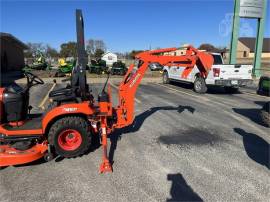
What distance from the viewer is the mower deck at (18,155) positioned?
4574 millimetres

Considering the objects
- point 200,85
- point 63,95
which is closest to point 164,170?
point 63,95

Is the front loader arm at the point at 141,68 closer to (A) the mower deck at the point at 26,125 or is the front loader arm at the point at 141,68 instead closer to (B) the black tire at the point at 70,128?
(B) the black tire at the point at 70,128

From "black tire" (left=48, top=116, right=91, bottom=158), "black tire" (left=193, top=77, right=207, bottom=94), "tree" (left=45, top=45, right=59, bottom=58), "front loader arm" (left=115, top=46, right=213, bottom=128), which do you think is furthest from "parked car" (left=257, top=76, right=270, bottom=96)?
"tree" (left=45, top=45, right=59, bottom=58)

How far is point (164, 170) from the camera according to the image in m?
4.70

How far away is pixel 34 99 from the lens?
11883 millimetres

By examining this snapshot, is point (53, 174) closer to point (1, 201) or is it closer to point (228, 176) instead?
point (1, 201)

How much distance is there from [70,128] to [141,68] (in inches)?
73.9

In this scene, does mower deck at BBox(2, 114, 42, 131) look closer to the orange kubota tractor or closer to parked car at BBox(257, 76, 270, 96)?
the orange kubota tractor

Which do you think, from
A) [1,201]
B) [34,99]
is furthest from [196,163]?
[34,99]

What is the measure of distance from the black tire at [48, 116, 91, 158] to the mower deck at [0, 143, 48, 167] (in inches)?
Result: 10.3

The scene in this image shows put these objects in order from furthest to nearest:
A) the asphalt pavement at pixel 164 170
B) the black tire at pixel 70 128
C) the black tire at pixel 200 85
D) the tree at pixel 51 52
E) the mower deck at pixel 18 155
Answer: the tree at pixel 51 52 → the black tire at pixel 200 85 → the black tire at pixel 70 128 → the mower deck at pixel 18 155 → the asphalt pavement at pixel 164 170

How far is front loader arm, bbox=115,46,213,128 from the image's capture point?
5.70 metres

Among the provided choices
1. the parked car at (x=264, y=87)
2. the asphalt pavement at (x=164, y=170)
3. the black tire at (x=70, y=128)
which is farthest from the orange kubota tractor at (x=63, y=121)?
the parked car at (x=264, y=87)

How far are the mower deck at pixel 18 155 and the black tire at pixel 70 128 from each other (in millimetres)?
263
